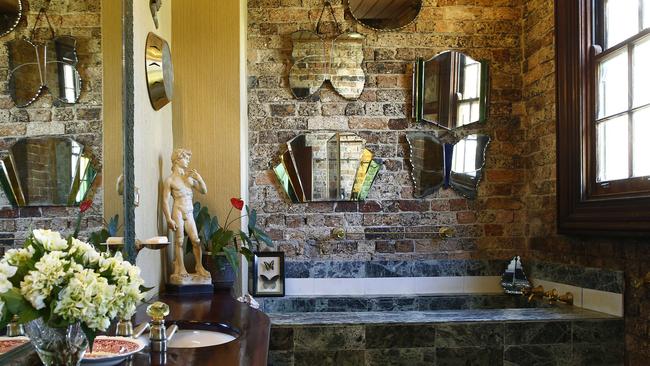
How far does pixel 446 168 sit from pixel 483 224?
0.43m

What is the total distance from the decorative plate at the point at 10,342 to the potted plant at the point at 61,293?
62 mm

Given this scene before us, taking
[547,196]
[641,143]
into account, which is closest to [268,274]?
[547,196]

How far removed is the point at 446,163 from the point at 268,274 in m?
1.32

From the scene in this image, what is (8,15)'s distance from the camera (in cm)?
110

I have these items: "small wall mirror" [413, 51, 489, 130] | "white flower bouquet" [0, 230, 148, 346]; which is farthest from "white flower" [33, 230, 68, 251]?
"small wall mirror" [413, 51, 489, 130]

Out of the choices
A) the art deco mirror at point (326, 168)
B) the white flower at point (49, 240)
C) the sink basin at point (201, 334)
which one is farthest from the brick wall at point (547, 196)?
the white flower at point (49, 240)

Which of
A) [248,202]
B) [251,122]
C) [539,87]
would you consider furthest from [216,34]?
[539,87]

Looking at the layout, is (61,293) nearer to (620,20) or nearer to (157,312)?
(157,312)

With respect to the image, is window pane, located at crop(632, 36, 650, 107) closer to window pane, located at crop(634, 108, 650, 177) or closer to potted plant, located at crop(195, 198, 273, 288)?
window pane, located at crop(634, 108, 650, 177)

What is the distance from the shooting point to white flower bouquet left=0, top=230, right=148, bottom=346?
1.06m

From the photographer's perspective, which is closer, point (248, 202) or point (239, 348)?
point (239, 348)

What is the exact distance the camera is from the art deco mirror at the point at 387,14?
3664 mm

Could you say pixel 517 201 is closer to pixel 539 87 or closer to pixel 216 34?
pixel 539 87

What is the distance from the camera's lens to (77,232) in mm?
1429
